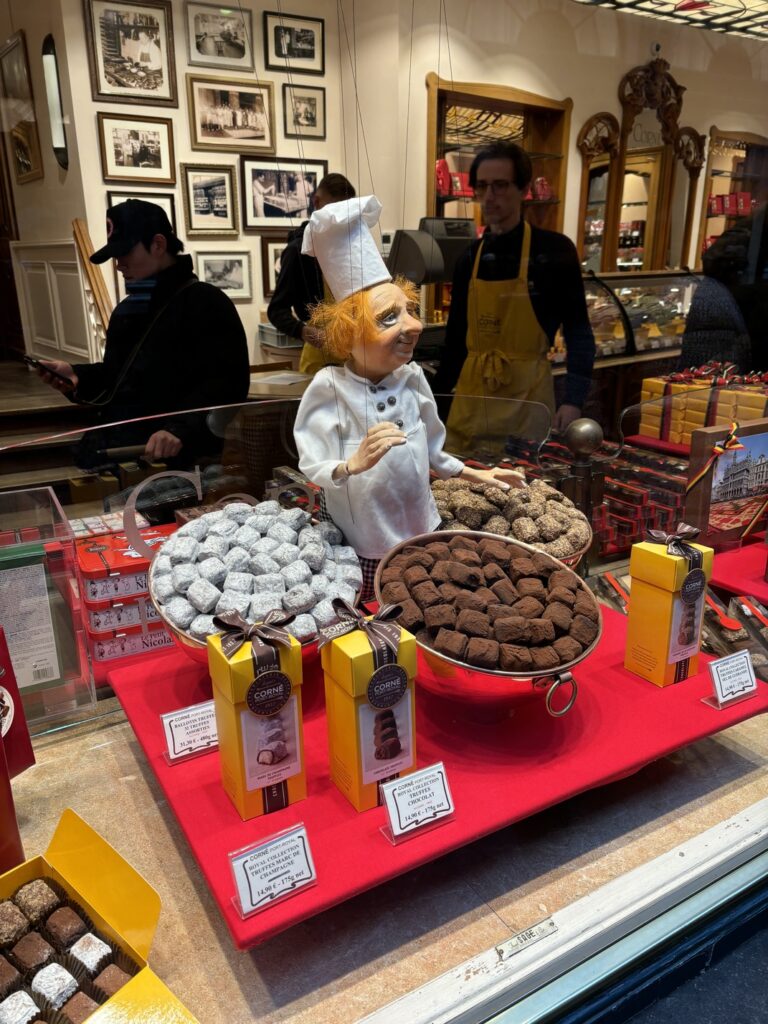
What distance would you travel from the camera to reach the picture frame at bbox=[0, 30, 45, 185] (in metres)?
1.15

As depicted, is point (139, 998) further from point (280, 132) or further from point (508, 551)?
point (280, 132)

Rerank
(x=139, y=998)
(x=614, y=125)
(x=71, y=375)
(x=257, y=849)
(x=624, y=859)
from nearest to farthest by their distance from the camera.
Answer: (x=139, y=998), (x=257, y=849), (x=624, y=859), (x=71, y=375), (x=614, y=125)

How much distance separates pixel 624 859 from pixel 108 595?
1.00 m

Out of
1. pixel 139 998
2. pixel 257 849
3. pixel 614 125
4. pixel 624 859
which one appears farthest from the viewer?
pixel 614 125

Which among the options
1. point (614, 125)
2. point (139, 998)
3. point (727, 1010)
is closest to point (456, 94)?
point (614, 125)

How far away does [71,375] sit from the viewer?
4.40 ft

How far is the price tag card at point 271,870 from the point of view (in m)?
0.84

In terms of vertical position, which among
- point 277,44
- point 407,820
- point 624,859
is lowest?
point 624,859

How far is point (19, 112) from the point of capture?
1.18m

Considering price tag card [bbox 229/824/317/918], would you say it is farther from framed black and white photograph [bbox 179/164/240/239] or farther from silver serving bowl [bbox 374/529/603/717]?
framed black and white photograph [bbox 179/164/240/239]

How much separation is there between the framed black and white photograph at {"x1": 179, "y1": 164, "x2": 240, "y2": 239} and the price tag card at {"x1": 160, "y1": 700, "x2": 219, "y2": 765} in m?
0.80

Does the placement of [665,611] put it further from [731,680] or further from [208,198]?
[208,198]

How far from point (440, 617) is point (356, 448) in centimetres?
46

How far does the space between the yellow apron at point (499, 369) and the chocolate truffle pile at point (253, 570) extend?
0.55m
